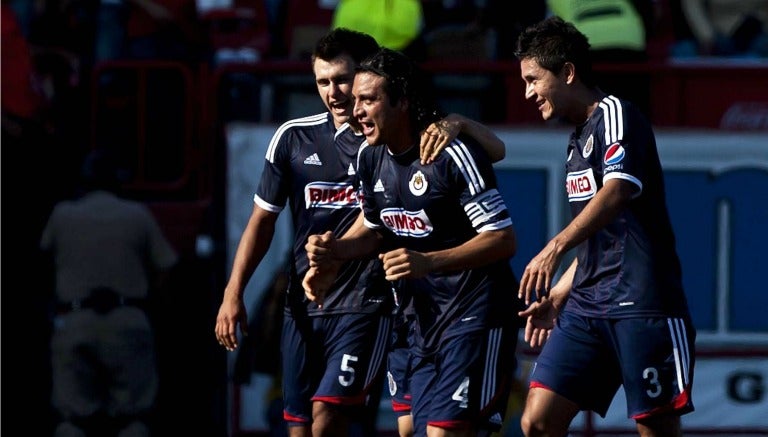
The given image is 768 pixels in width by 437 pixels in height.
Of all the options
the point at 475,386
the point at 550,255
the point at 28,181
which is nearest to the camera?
the point at 550,255

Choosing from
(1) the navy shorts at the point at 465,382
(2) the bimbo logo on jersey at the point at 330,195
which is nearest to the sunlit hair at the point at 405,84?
(2) the bimbo logo on jersey at the point at 330,195

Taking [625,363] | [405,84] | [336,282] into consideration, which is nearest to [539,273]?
[625,363]

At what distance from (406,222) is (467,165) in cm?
40

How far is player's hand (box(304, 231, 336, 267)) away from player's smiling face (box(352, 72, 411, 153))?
44cm

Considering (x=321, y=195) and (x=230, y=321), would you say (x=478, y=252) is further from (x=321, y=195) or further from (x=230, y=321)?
(x=230, y=321)

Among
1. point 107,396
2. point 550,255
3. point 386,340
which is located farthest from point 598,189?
point 107,396

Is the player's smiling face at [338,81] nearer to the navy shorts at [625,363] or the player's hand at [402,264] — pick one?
the player's hand at [402,264]

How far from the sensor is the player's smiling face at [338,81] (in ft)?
25.5

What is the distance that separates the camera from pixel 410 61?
7.35 meters

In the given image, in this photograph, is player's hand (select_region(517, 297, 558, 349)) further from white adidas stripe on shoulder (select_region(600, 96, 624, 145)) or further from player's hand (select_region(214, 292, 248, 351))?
player's hand (select_region(214, 292, 248, 351))

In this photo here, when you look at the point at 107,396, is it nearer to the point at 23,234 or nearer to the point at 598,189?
the point at 23,234

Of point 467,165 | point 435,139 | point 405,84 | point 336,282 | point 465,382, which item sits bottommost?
point 465,382

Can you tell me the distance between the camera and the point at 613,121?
714cm

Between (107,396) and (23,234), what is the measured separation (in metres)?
1.40
